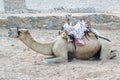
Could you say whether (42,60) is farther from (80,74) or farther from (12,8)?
(12,8)

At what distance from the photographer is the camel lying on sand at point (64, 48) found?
755 centimetres

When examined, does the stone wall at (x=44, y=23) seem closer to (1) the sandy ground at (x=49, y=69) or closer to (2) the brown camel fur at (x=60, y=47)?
(1) the sandy ground at (x=49, y=69)

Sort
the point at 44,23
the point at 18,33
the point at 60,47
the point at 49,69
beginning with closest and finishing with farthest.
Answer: the point at 49,69
the point at 18,33
the point at 60,47
the point at 44,23

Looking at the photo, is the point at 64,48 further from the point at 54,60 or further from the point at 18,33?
the point at 18,33

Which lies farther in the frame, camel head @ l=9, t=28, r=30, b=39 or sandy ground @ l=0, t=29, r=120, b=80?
camel head @ l=9, t=28, r=30, b=39

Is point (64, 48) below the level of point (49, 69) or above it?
above

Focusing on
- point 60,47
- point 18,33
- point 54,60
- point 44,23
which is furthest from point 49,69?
point 44,23

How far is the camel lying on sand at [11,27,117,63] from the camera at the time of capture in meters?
7.55

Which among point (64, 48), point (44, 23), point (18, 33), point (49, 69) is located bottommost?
point (44, 23)

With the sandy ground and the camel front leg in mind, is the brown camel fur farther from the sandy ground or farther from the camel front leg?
the sandy ground

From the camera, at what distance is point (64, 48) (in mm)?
7598

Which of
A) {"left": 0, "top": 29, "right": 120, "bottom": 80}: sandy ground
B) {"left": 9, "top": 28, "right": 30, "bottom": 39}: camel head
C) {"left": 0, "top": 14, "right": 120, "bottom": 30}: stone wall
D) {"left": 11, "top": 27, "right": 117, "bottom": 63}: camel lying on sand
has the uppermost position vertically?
{"left": 9, "top": 28, "right": 30, "bottom": 39}: camel head

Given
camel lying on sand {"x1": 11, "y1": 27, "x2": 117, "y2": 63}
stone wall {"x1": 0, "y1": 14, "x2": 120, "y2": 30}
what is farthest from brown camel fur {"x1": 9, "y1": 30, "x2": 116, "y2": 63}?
stone wall {"x1": 0, "y1": 14, "x2": 120, "y2": 30}

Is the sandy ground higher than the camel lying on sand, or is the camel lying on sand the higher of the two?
the camel lying on sand
